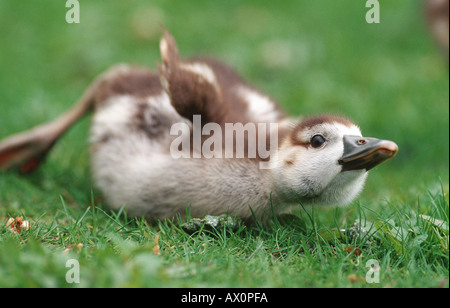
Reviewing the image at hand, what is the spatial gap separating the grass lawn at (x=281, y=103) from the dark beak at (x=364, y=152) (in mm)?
383

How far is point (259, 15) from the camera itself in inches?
331

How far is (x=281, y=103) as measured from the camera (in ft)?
20.5

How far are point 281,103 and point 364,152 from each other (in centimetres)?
330

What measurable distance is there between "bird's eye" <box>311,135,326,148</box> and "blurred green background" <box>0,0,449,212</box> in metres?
1.73

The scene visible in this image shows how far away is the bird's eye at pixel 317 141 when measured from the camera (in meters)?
3.23

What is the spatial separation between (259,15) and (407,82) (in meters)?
Result: 2.48
